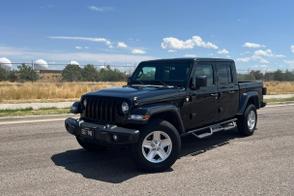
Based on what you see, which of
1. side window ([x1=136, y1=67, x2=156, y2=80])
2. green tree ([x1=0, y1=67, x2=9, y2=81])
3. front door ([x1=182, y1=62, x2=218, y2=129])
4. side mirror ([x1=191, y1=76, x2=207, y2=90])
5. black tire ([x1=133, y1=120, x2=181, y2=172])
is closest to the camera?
black tire ([x1=133, y1=120, x2=181, y2=172])

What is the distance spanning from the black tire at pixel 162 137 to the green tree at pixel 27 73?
111 feet

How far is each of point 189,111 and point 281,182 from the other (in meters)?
2.25

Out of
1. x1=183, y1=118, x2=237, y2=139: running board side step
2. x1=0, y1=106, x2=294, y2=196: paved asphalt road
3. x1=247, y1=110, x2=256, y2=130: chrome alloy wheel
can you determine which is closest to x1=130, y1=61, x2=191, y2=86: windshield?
x1=183, y1=118, x2=237, y2=139: running board side step

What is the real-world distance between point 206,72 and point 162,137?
2.16m

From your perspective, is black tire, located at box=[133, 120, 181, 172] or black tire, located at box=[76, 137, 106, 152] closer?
black tire, located at box=[133, 120, 181, 172]

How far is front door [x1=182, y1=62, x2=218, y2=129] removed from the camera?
7.79 m

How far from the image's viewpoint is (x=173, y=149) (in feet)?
22.9

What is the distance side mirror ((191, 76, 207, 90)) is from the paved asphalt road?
4.39ft

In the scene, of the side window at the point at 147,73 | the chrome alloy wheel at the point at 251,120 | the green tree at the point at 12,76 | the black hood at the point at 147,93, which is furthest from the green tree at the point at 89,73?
the black hood at the point at 147,93

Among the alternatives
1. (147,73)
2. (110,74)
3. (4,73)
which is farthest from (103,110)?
(4,73)

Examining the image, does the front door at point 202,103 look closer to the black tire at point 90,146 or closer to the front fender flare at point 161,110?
the front fender flare at point 161,110

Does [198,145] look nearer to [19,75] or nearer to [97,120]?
[97,120]

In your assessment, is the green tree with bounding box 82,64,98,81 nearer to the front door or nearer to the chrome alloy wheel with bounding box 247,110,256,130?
the chrome alloy wheel with bounding box 247,110,256,130

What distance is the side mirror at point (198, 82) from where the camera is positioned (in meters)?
7.59
